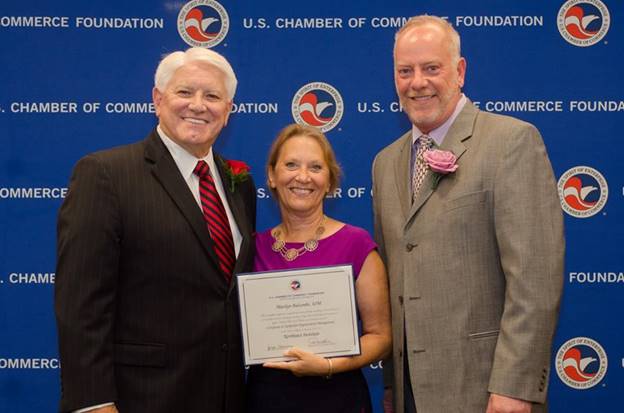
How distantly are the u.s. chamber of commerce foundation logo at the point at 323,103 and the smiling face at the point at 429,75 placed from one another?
1.40m

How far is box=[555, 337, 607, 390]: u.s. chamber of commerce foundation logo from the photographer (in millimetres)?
4043

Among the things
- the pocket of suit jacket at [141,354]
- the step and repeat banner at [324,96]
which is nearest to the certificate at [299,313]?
the pocket of suit jacket at [141,354]

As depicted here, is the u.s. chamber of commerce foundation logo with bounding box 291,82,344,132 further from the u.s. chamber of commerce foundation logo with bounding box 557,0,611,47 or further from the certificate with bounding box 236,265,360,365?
the certificate with bounding box 236,265,360,365

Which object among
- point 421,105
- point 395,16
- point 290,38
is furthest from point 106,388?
point 395,16

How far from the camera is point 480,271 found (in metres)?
2.42

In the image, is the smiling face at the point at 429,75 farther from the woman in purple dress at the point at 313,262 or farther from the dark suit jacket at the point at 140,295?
the dark suit jacket at the point at 140,295

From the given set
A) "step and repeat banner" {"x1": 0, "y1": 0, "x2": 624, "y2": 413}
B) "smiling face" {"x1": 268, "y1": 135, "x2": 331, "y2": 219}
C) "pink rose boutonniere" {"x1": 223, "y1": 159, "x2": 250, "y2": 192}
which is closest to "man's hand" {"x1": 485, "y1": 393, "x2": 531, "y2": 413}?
"smiling face" {"x1": 268, "y1": 135, "x2": 331, "y2": 219}

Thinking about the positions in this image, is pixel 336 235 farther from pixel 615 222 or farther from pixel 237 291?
pixel 615 222

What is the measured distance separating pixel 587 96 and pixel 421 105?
6.10 feet

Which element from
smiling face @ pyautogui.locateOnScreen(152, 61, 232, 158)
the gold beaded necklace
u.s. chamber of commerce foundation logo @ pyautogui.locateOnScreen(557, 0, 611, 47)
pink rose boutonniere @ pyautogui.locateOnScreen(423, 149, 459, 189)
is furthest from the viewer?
u.s. chamber of commerce foundation logo @ pyautogui.locateOnScreen(557, 0, 611, 47)

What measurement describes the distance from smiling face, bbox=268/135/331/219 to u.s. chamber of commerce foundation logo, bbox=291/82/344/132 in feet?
4.10

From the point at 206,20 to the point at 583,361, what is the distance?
9.77 ft

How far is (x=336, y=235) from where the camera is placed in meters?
2.74

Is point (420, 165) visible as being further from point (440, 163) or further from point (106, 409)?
point (106, 409)
